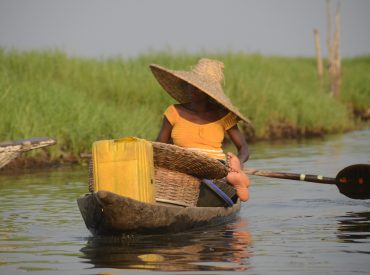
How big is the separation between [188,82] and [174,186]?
1.14m

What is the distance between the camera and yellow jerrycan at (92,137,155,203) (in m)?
8.10

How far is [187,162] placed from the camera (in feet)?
28.2

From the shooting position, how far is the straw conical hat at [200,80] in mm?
9469

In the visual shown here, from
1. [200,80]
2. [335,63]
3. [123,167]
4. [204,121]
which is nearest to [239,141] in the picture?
[204,121]

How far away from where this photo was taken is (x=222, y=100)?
947 cm

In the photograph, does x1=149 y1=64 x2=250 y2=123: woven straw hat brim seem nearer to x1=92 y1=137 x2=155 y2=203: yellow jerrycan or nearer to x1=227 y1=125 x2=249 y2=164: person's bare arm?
x1=227 y1=125 x2=249 y2=164: person's bare arm

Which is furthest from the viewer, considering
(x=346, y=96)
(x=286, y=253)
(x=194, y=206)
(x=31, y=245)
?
(x=346, y=96)

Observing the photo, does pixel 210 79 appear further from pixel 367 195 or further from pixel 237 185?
pixel 367 195

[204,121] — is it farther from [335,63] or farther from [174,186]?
[335,63]

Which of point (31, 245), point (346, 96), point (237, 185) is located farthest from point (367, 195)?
point (346, 96)

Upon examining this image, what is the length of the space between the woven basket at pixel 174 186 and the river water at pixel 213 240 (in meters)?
0.29

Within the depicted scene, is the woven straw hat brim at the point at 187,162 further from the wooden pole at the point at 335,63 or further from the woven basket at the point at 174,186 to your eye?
the wooden pole at the point at 335,63

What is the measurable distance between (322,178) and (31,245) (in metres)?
3.35

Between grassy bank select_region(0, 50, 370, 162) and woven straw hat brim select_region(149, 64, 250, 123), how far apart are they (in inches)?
200
